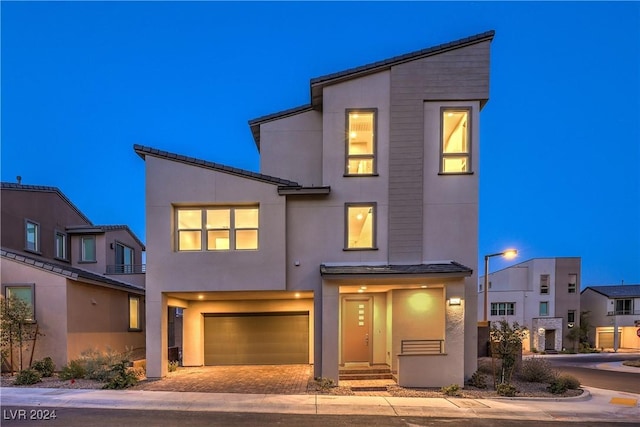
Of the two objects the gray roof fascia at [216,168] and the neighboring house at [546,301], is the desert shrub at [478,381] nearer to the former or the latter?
the gray roof fascia at [216,168]

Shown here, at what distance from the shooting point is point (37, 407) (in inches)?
317

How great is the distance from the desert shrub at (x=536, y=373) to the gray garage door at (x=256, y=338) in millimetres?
7738

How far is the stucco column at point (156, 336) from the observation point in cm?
1152

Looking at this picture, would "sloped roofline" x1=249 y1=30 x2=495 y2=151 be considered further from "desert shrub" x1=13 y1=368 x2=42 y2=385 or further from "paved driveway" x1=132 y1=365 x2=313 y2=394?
"desert shrub" x1=13 y1=368 x2=42 y2=385

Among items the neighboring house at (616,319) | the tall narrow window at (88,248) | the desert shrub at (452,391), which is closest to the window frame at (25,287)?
the tall narrow window at (88,248)

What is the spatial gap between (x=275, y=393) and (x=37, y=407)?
18.1ft

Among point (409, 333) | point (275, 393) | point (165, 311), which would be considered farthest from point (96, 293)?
point (409, 333)

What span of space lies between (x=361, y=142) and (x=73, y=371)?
11.7 m

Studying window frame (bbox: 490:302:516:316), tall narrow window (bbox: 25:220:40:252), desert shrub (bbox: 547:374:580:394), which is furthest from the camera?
window frame (bbox: 490:302:516:316)

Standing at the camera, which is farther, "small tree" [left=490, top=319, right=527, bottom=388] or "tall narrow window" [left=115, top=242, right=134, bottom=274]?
"tall narrow window" [left=115, top=242, right=134, bottom=274]

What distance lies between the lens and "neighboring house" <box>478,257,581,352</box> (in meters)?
35.2

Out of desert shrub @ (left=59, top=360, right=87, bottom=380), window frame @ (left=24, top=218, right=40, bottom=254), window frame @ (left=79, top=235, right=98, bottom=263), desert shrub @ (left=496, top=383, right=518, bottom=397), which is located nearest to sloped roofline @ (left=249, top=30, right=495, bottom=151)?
desert shrub @ (left=496, top=383, right=518, bottom=397)

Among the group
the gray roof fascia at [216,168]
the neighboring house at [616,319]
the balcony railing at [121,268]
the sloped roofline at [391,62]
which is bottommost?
the neighboring house at [616,319]

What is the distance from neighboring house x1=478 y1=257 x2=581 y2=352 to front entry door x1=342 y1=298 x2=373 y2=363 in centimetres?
2767
